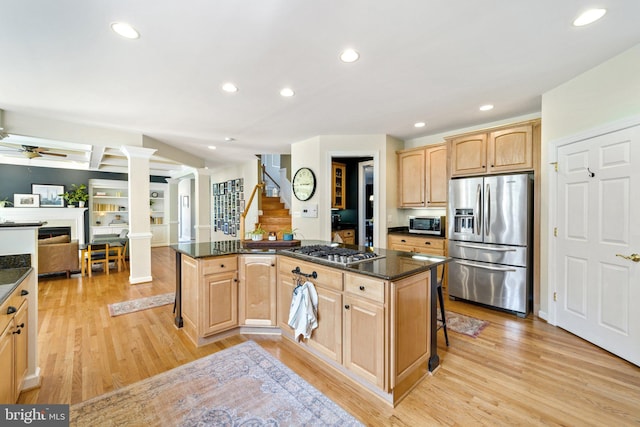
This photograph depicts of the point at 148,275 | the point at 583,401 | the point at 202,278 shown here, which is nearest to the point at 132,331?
the point at 202,278

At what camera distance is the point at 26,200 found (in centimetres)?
686

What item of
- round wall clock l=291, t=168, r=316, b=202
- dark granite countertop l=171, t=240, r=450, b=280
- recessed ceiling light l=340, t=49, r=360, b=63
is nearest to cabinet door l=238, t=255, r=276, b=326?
dark granite countertop l=171, t=240, r=450, b=280

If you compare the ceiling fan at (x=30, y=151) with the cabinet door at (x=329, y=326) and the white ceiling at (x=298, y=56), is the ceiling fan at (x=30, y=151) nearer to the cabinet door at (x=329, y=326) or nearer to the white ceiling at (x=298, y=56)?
the white ceiling at (x=298, y=56)

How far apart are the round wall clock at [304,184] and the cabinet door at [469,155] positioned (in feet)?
7.25

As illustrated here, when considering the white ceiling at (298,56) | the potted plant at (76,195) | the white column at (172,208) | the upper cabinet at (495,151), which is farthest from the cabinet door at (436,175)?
the potted plant at (76,195)

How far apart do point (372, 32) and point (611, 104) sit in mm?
2289

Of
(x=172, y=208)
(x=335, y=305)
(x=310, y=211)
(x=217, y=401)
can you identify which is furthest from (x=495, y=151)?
(x=172, y=208)

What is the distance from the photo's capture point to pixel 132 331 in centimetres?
292

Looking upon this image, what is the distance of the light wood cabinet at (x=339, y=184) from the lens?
5.81 meters

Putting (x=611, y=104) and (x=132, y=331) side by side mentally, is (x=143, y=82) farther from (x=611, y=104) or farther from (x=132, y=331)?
(x=611, y=104)

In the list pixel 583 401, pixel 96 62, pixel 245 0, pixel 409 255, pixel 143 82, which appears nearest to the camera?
pixel 245 0

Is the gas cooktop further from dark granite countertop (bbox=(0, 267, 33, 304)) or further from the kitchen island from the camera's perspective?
dark granite countertop (bbox=(0, 267, 33, 304))

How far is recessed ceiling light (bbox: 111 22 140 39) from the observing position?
1836mm

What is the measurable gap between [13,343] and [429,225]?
4.47 meters
